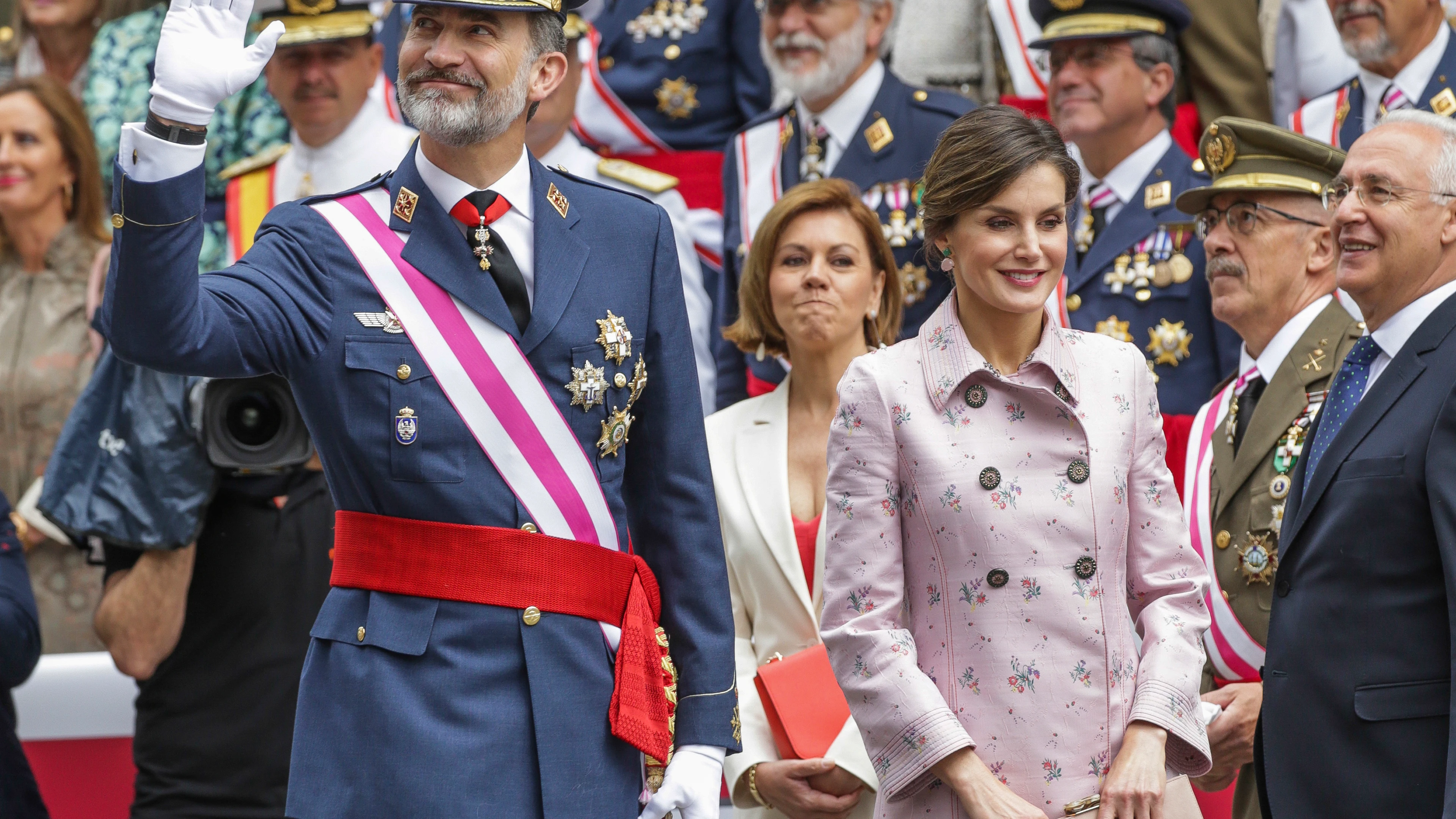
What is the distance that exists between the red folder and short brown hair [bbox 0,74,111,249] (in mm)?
3205

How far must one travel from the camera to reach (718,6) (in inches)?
248

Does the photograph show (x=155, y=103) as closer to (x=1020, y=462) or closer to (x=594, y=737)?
(x=594, y=737)

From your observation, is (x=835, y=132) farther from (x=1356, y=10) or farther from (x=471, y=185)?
(x=471, y=185)

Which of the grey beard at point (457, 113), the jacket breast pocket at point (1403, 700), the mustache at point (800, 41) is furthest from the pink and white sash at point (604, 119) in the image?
the jacket breast pocket at point (1403, 700)

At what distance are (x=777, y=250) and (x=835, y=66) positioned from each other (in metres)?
1.44

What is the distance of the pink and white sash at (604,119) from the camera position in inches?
248

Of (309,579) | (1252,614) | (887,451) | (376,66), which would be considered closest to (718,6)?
(376,66)

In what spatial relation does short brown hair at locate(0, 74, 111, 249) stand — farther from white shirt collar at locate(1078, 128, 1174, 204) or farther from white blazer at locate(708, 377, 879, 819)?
white shirt collar at locate(1078, 128, 1174, 204)

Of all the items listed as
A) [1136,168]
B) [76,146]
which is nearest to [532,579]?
[1136,168]

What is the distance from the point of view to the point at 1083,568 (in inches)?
109

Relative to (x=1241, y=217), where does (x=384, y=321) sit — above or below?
above

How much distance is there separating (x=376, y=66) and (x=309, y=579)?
6.93 feet

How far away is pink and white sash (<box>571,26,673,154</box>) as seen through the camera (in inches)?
248

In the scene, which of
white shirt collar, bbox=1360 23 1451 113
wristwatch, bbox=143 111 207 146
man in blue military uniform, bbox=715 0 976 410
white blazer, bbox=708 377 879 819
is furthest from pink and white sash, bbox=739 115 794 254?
wristwatch, bbox=143 111 207 146
